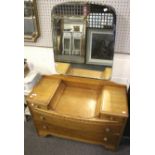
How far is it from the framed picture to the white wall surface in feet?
0.26

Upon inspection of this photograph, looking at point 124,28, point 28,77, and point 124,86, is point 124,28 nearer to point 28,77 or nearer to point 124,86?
point 124,86

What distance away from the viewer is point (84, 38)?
1441mm

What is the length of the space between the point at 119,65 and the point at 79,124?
2.16 feet

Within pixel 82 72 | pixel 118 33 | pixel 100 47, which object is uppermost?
pixel 118 33

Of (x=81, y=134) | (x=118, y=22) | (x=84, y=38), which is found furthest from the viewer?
(x=81, y=134)

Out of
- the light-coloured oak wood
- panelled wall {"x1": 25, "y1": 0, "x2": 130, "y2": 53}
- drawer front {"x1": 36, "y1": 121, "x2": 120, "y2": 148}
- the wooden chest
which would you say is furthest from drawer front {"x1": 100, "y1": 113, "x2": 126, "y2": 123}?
panelled wall {"x1": 25, "y1": 0, "x2": 130, "y2": 53}

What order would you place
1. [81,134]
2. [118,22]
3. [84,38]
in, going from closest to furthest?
[118,22] → [84,38] → [81,134]

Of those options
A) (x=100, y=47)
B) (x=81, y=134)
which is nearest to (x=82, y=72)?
(x=100, y=47)

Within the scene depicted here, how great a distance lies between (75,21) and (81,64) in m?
0.40

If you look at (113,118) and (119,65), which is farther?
(119,65)

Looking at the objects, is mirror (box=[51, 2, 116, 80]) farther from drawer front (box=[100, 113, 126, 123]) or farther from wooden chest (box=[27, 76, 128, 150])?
drawer front (box=[100, 113, 126, 123])

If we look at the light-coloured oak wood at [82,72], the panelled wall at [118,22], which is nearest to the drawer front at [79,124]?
the light-coloured oak wood at [82,72]

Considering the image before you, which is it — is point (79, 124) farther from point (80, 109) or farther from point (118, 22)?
point (118, 22)
